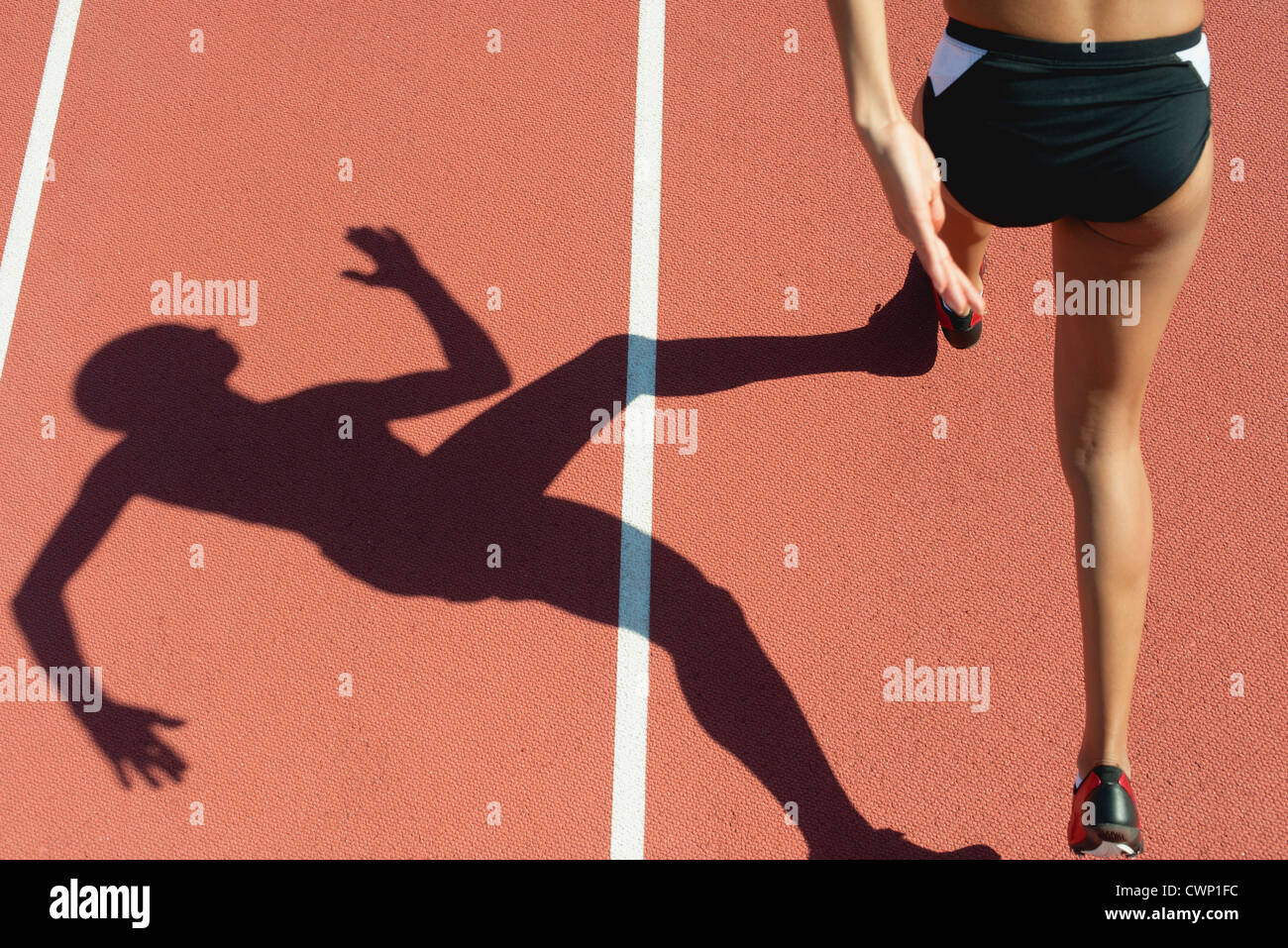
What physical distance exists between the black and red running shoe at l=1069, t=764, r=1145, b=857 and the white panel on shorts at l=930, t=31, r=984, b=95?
2.01 m

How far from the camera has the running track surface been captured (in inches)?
145

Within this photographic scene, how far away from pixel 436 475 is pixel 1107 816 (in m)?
2.73

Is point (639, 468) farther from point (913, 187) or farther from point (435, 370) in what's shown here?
point (913, 187)

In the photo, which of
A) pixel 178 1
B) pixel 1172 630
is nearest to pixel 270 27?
pixel 178 1

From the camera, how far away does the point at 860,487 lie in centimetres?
404

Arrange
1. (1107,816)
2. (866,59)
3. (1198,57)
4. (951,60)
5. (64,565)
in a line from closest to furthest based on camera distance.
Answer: (866,59) < (1198,57) < (951,60) < (1107,816) < (64,565)

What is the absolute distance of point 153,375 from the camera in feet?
14.5

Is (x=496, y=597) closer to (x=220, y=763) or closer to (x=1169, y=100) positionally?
(x=220, y=763)

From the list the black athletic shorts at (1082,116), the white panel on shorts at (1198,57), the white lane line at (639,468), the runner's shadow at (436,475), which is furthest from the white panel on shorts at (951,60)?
the white lane line at (639,468)

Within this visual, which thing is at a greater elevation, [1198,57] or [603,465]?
[1198,57]

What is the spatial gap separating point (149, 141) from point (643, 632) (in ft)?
11.5

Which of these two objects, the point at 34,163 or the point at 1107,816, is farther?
the point at 34,163

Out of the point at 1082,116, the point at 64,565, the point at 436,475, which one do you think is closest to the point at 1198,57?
the point at 1082,116

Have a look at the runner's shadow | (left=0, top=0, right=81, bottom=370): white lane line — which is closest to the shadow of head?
the runner's shadow
